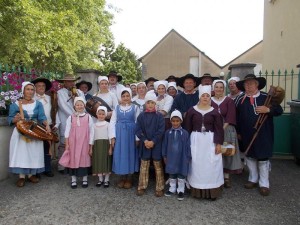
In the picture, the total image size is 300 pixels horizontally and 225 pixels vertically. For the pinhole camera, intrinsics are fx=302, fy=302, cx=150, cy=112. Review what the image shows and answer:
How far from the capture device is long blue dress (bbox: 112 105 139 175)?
205 inches

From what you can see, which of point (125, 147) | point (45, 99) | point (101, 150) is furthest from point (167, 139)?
point (45, 99)

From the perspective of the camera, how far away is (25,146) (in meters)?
5.52

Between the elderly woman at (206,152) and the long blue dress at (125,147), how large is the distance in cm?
106

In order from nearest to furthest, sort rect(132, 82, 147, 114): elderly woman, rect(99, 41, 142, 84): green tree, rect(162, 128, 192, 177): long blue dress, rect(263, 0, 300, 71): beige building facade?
rect(162, 128, 192, 177): long blue dress < rect(132, 82, 147, 114): elderly woman < rect(263, 0, 300, 71): beige building facade < rect(99, 41, 142, 84): green tree

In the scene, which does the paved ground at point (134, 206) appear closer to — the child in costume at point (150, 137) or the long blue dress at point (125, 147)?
the child in costume at point (150, 137)

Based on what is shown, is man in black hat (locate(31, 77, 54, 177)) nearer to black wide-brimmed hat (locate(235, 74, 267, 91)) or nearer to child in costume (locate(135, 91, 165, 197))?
child in costume (locate(135, 91, 165, 197))

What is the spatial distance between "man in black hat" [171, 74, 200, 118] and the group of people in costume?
0.02 metres

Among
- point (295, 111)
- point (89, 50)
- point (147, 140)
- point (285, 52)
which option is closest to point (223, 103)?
point (147, 140)

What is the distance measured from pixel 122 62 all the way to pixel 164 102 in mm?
34263

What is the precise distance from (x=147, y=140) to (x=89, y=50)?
1572 cm

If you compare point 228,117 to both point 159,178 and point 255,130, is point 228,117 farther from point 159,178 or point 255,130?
point 159,178

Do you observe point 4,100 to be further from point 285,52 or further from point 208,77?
point 285,52

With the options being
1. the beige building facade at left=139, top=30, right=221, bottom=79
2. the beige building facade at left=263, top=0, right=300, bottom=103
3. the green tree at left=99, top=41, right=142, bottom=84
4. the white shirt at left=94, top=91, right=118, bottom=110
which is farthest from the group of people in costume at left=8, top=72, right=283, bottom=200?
the green tree at left=99, top=41, right=142, bottom=84

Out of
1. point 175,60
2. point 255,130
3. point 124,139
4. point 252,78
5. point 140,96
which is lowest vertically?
point 124,139
